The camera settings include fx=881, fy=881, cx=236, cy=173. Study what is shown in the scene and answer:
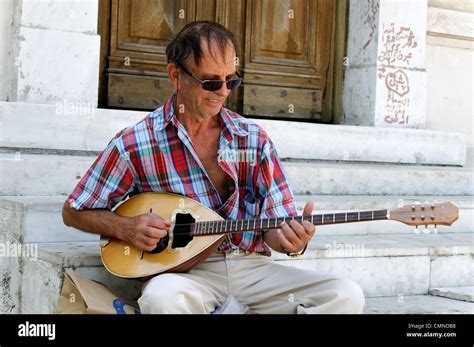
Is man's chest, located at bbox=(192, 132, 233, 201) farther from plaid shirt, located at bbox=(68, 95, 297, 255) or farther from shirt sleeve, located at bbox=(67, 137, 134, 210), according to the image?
shirt sleeve, located at bbox=(67, 137, 134, 210)

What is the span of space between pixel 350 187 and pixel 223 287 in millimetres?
2329

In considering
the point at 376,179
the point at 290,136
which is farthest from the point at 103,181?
the point at 376,179

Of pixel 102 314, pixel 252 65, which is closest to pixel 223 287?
pixel 102 314

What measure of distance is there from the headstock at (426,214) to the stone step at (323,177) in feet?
6.61

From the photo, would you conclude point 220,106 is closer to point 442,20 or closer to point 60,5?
point 60,5

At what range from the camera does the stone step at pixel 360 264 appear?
12.3ft

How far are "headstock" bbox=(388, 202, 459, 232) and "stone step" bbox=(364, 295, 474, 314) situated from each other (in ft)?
3.17

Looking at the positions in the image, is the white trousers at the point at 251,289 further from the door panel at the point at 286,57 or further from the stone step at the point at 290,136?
the door panel at the point at 286,57

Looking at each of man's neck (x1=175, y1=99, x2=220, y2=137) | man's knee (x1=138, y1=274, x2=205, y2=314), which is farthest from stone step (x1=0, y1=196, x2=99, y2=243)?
man's knee (x1=138, y1=274, x2=205, y2=314)

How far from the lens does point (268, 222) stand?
3309mm

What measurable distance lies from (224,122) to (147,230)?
1.84ft

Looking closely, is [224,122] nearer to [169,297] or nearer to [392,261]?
[169,297]

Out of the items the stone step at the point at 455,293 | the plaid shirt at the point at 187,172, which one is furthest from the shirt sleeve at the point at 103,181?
the stone step at the point at 455,293

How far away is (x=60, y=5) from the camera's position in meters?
5.11
